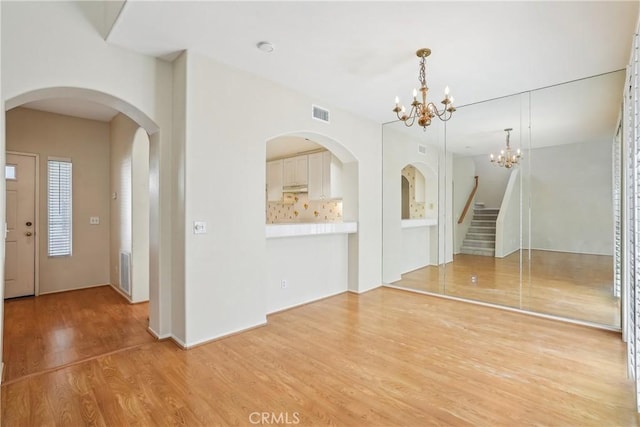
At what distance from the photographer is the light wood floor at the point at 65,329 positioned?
289 cm

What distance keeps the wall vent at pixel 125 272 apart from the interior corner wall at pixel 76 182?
2.92ft

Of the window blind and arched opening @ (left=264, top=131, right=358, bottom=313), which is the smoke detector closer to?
arched opening @ (left=264, top=131, right=358, bottom=313)

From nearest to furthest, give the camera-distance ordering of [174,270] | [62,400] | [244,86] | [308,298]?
[62,400], [174,270], [244,86], [308,298]

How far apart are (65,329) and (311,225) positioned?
123 inches

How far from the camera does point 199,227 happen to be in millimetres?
3189

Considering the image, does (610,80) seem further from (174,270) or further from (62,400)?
(62,400)

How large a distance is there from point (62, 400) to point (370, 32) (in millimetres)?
3738

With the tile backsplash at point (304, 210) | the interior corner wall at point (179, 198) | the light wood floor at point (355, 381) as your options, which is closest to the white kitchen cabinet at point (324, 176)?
the tile backsplash at point (304, 210)

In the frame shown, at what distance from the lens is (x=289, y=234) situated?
164 inches

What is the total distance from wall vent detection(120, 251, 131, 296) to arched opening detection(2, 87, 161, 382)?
0.31 feet

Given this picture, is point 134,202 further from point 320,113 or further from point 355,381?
point 355,381

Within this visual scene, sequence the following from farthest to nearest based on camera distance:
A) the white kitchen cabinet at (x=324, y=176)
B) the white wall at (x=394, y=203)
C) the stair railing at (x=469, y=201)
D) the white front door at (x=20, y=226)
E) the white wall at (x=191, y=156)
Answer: the white kitchen cabinet at (x=324, y=176) → the white wall at (x=394, y=203) → the stair railing at (x=469, y=201) → the white front door at (x=20, y=226) → the white wall at (x=191, y=156)

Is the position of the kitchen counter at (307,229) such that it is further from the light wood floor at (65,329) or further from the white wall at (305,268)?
the light wood floor at (65,329)

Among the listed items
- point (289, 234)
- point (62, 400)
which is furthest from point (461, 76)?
point (62, 400)
